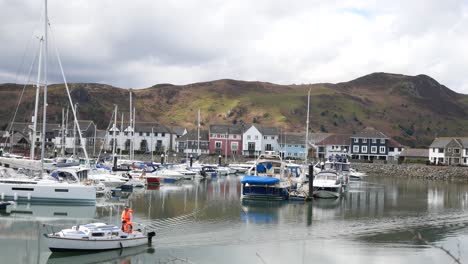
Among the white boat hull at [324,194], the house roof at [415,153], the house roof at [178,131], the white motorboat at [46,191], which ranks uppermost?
the house roof at [178,131]

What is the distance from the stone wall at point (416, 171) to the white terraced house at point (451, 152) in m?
12.3

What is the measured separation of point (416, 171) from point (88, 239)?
321 feet

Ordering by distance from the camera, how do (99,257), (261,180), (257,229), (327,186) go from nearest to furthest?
1. (99,257)
2. (257,229)
3. (261,180)
4. (327,186)

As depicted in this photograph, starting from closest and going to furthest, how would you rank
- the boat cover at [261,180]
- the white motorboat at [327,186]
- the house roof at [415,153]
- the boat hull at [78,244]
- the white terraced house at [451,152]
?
the boat hull at [78,244], the boat cover at [261,180], the white motorboat at [327,186], the white terraced house at [451,152], the house roof at [415,153]

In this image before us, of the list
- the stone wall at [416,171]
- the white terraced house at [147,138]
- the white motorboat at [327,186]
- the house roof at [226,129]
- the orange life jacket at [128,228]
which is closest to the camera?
the orange life jacket at [128,228]

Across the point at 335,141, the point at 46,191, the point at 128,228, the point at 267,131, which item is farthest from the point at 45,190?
the point at 335,141

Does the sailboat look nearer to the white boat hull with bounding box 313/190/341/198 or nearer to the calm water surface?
the calm water surface

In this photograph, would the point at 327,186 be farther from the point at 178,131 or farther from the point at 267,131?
the point at 178,131

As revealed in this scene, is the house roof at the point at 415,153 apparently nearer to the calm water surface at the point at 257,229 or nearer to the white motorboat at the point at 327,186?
the calm water surface at the point at 257,229

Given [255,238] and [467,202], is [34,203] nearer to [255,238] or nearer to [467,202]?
[255,238]

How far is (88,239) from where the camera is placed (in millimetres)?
26766

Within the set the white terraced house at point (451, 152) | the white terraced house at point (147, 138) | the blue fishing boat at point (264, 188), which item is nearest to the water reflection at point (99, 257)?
the blue fishing boat at point (264, 188)

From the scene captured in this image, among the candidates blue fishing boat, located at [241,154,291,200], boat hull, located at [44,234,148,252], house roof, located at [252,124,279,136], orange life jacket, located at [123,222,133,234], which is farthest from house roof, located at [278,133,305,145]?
boat hull, located at [44,234,148,252]

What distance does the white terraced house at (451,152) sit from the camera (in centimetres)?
12519
